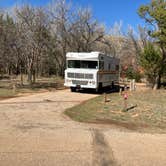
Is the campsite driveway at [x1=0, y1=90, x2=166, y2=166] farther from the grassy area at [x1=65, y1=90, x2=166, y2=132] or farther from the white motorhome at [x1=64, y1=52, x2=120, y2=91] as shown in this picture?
the white motorhome at [x1=64, y1=52, x2=120, y2=91]

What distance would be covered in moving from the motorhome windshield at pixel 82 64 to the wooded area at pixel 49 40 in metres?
5.33

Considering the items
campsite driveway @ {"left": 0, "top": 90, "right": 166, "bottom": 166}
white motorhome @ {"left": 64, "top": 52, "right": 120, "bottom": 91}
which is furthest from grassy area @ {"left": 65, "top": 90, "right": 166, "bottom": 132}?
white motorhome @ {"left": 64, "top": 52, "right": 120, "bottom": 91}

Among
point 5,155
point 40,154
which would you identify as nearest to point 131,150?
point 40,154

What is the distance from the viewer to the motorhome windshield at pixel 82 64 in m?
22.6

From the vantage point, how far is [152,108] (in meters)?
14.2

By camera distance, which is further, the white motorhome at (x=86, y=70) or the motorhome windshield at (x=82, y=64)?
the motorhome windshield at (x=82, y=64)

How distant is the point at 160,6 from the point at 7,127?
17112mm

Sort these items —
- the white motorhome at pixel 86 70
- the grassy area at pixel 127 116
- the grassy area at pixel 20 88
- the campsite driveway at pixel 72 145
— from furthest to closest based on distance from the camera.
Answer: the white motorhome at pixel 86 70
the grassy area at pixel 20 88
the grassy area at pixel 127 116
the campsite driveway at pixel 72 145

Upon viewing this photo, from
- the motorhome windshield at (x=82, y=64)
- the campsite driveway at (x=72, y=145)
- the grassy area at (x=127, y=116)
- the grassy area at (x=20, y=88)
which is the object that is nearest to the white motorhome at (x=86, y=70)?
the motorhome windshield at (x=82, y=64)

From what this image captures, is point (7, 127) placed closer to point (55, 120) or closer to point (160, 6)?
point (55, 120)

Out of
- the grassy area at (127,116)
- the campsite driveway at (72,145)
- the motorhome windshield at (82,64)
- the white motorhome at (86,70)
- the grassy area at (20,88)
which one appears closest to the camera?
the campsite driveway at (72,145)

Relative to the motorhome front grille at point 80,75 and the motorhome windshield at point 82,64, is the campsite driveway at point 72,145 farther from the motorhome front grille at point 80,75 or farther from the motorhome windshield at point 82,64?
the motorhome windshield at point 82,64

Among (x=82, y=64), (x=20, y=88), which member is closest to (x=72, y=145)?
(x=82, y=64)

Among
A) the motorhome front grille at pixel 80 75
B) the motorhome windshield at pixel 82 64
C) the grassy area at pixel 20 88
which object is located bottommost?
the grassy area at pixel 20 88
